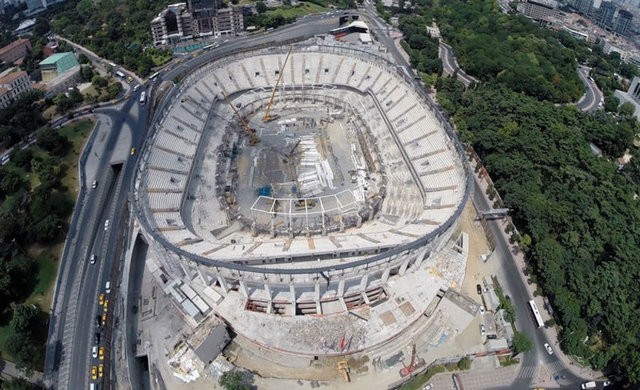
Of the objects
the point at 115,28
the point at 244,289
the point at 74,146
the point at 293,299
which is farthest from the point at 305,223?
the point at 115,28

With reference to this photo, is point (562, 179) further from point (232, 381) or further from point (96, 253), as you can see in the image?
point (96, 253)

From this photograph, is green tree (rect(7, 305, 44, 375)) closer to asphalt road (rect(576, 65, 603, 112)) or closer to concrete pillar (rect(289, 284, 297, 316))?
concrete pillar (rect(289, 284, 297, 316))

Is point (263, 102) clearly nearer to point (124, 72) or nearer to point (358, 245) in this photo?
point (124, 72)

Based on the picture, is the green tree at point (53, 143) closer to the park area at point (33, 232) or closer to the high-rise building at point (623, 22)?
the park area at point (33, 232)

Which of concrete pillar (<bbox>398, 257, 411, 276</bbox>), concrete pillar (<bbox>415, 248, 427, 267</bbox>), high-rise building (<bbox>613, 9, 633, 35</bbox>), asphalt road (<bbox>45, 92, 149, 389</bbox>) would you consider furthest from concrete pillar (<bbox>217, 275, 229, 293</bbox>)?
high-rise building (<bbox>613, 9, 633, 35</bbox>)

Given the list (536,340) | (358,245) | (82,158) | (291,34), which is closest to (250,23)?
(291,34)

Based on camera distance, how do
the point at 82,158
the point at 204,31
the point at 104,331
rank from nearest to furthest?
1. the point at 104,331
2. the point at 82,158
3. the point at 204,31
